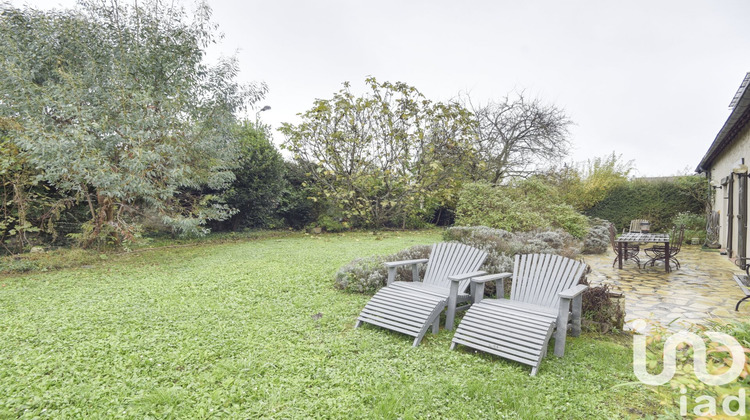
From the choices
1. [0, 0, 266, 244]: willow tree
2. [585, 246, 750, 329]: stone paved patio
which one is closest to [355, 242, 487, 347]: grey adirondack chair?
[585, 246, 750, 329]: stone paved patio

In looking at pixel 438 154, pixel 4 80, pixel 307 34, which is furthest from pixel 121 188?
pixel 438 154

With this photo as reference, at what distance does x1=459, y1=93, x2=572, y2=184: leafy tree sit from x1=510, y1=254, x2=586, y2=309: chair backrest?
1130cm

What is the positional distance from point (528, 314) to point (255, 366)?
2385 millimetres

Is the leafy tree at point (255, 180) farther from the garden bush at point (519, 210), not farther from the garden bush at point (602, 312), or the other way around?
the garden bush at point (602, 312)

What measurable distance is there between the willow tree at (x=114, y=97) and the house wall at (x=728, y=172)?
34.6 ft

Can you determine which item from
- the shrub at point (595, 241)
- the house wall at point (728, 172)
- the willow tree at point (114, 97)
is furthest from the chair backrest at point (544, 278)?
the shrub at point (595, 241)

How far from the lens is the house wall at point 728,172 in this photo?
23.3ft

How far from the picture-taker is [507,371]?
2.91m

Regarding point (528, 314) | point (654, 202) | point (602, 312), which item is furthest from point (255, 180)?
point (654, 202)

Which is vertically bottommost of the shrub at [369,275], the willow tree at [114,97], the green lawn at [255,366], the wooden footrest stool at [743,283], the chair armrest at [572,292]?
the green lawn at [255,366]

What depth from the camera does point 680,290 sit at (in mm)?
5621

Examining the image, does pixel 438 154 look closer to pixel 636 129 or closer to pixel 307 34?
pixel 307 34

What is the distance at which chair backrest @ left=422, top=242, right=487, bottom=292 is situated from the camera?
14.0ft

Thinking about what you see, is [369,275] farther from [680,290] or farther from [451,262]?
[680,290]
